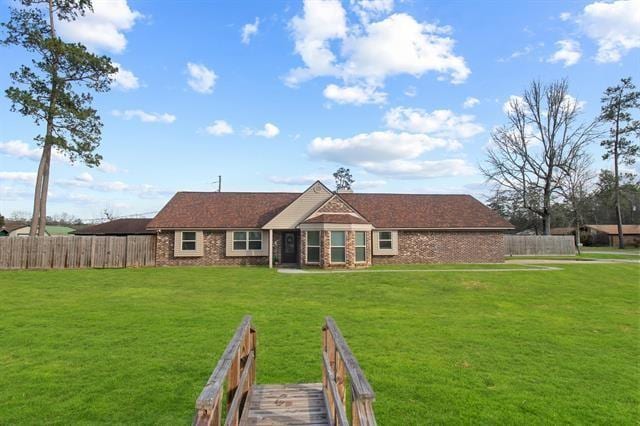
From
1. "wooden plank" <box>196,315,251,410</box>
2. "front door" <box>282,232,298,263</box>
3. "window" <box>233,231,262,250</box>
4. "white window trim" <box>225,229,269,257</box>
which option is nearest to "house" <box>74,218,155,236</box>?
"white window trim" <box>225,229,269,257</box>

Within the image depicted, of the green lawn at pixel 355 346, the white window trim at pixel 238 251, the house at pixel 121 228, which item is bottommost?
the green lawn at pixel 355 346

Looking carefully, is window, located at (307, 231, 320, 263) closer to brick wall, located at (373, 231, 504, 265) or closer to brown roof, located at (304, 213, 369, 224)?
brown roof, located at (304, 213, 369, 224)

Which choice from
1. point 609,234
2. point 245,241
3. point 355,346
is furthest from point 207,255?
point 609,234

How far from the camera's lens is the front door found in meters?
25.5

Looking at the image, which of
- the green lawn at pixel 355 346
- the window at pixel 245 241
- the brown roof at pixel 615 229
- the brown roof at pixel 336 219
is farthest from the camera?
the brown roof at pixel 615 229

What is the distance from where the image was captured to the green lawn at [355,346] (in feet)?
17.4

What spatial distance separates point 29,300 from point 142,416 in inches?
426

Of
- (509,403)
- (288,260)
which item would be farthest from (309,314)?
(288,260)

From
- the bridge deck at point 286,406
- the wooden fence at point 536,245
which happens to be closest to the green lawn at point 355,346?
the bridge deck at point 286,406

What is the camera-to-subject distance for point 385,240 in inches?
1015

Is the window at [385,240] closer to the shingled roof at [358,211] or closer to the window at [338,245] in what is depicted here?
the shingled roof at [358,211]

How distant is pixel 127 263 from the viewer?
76.9 feet

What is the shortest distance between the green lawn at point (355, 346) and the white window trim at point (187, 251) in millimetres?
7921

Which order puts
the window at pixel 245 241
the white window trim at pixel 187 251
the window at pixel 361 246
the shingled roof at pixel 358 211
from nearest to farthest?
the window at pixel 361 246, the white window trim at pixel 187 251, the window at pixel 245 241, the shingled roof at pixel 358 211
